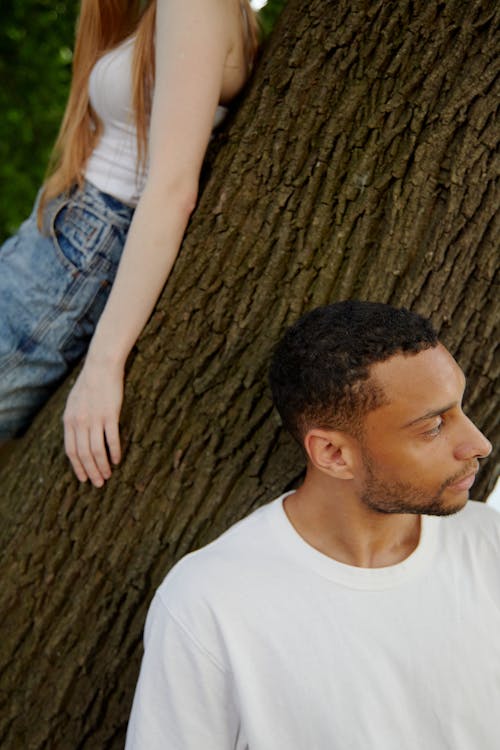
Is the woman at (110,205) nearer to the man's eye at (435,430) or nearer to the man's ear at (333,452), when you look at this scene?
the man's ear at (333,452)

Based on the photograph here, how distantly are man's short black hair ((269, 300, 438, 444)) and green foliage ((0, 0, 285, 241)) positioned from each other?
16.3 feet

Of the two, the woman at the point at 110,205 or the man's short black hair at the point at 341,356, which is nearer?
the man's short black hair at the point at 341,356

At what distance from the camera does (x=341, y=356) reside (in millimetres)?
1968

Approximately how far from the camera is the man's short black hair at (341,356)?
1944 mm

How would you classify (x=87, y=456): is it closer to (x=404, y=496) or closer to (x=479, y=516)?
(x=404, y=496)

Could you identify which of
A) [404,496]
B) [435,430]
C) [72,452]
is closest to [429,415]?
[435,430]

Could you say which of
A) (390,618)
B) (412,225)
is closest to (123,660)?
(390,618)

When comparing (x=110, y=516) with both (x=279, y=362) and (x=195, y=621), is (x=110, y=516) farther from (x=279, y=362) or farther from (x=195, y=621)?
(x=279, y=362)

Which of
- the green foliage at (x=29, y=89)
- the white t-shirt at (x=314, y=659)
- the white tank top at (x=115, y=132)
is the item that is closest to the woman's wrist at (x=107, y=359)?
the white tank top at (x=115, y=132)

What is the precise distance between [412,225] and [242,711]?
49.7 inches

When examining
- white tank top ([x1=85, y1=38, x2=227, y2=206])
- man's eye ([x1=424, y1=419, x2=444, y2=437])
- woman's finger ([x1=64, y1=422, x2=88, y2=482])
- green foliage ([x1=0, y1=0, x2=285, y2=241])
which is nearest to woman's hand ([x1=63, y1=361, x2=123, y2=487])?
woman's finger ([x1=64, y1=422, x2=88, y2=482])

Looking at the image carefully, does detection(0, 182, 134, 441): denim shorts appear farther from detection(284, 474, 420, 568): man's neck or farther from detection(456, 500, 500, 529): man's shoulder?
detection(456, 500, 500, 529): man's shoulder

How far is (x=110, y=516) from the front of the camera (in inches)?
94.2

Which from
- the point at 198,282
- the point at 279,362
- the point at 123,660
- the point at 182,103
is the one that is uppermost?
the point at 182,103
